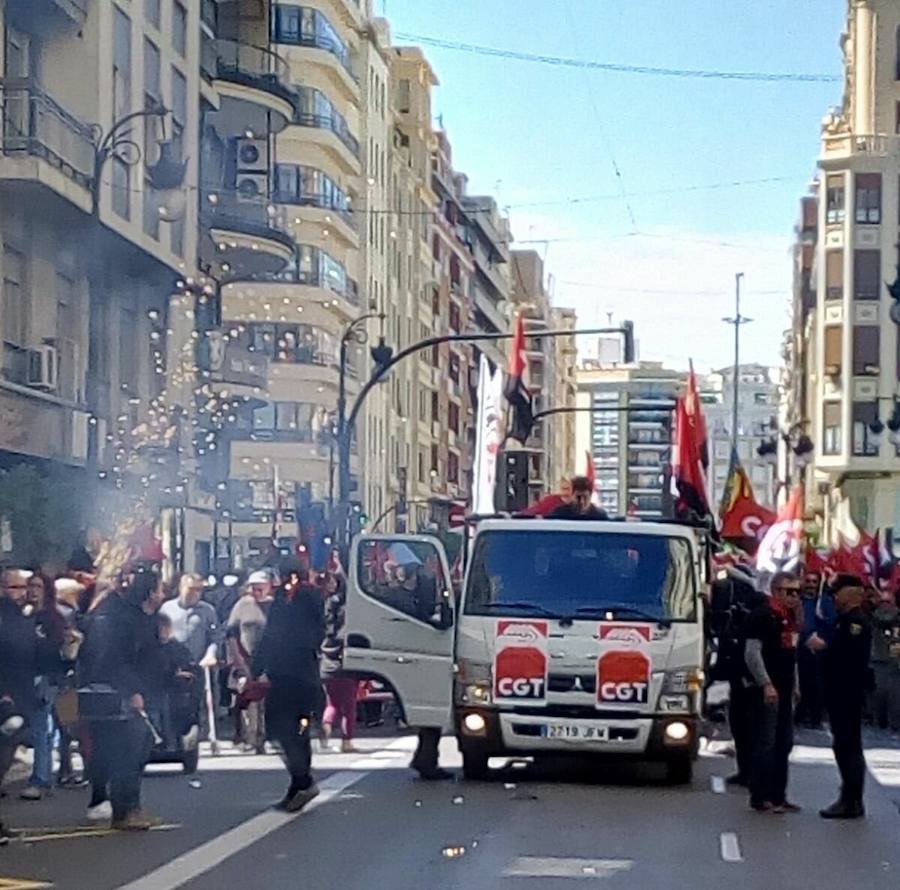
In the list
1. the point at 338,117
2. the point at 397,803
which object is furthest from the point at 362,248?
the point at 397,803

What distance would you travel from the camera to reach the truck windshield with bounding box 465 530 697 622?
19.0 metres

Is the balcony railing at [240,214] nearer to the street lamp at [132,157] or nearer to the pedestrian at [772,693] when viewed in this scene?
the street lamp at [132,157]

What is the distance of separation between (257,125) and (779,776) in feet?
110

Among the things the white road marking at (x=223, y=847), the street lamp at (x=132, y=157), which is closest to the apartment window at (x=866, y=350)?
the street lamp at (x=132, y=157)

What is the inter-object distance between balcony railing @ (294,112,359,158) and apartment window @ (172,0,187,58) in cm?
2889

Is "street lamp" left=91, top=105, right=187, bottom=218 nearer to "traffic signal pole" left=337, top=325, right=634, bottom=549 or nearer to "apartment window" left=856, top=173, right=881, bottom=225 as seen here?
"traffic signal pole" left=337, top=325, right=634, bottom=549

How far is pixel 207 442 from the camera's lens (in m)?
41.1

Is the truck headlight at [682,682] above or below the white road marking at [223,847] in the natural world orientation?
above

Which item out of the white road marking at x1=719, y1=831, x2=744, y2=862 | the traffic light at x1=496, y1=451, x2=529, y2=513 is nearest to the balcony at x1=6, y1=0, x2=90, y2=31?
the traffic light at x1=496, y1=451, x2=529, y2=513

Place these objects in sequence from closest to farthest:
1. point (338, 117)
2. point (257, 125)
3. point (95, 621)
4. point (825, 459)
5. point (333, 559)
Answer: point (95, 621) → point (333, 559) → point (257, 125) → point (338, 117) → point (825, 459)

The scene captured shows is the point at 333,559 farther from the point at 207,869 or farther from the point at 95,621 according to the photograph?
the point at 207,869

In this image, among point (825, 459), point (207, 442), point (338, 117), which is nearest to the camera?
Result: point (207, 442)

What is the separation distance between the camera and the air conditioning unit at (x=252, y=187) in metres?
48.0

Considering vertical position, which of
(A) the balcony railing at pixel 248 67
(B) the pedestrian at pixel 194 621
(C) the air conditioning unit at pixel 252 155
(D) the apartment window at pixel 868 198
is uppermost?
(D) the apartment window at pixel 868 198
